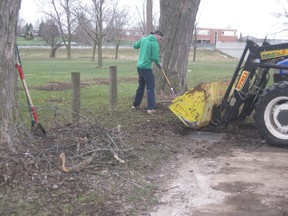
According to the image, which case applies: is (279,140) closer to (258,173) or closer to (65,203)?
(258,173)

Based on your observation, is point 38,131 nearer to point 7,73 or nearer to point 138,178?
point 7,73

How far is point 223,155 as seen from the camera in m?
6.44

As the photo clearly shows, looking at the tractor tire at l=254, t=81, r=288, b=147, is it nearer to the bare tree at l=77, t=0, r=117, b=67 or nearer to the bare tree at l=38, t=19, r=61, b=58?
the bare tree at l=77, t=0, r=117, b=67

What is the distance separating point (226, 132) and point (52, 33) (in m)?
58.2

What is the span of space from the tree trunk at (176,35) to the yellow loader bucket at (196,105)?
2722 mm

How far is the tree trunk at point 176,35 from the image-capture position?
32.8ft

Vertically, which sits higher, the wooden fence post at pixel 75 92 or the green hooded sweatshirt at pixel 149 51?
the green hooded sweatshirt at pixel 149 51

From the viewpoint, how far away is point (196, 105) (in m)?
7.50

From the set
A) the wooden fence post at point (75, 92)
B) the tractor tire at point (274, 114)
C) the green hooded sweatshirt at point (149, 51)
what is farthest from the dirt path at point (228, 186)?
the green hooded sweatshirt at point (149, 51)

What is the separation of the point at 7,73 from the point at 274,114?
13.9 ft

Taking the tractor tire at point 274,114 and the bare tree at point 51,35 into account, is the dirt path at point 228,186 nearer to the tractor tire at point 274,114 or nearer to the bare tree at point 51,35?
the tractor tire at point 274,114

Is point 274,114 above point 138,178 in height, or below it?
above

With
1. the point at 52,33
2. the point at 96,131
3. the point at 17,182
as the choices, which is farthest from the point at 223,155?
the point at 52,33

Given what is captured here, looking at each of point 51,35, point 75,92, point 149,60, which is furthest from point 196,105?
point 51,35
